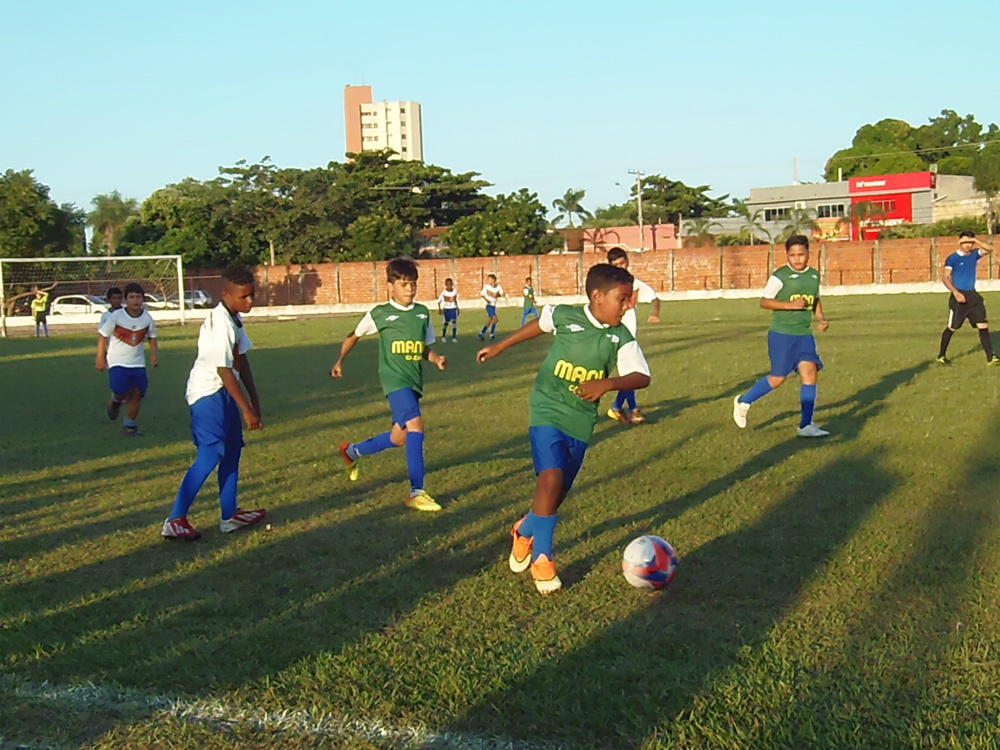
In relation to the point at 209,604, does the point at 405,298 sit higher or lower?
higher

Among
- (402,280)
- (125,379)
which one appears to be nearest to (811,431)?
(402,280)

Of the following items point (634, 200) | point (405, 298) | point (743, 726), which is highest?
point (634, 200)

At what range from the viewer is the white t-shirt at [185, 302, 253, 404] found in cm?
671

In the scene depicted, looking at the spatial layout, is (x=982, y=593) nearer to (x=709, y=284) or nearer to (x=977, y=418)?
(x=977, y=418)

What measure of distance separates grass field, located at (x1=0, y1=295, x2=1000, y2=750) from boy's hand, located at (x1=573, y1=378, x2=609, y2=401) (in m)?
1.04

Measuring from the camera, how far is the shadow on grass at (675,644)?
3914 mm

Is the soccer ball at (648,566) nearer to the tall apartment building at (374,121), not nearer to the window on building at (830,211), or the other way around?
the window on building at (830,211)

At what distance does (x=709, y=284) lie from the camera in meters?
52.5

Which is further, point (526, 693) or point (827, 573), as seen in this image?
point (827, 573)

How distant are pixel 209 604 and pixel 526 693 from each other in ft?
6.79

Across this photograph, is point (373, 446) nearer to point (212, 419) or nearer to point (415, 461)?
point (415, 461)

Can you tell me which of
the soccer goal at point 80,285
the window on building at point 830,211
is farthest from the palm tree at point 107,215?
the window on building at point 830,211

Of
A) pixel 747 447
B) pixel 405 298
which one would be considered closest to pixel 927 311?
pixel 747 447

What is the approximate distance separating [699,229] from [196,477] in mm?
78473
